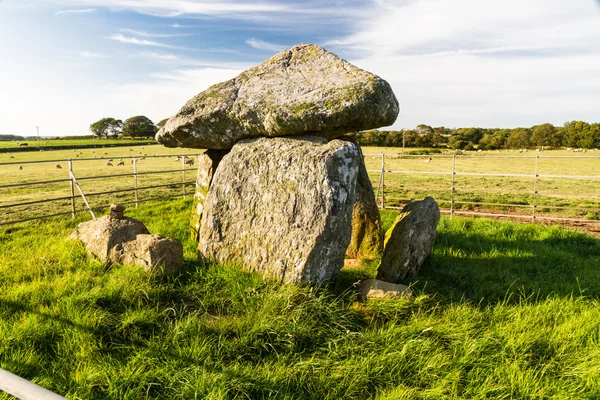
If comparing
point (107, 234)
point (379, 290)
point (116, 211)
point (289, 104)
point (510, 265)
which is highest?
point (289, 104)

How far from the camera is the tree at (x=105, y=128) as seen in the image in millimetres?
102438

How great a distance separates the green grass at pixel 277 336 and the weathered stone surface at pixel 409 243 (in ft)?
1.26

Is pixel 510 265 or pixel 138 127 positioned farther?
pixel 138 127

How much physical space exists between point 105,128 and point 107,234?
109 metres

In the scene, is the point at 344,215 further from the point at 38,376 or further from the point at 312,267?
the point at 38,376

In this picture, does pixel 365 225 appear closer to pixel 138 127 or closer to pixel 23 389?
pixel 23 389

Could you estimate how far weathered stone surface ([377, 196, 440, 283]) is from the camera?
240 inches

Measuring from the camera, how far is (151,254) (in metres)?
5.25

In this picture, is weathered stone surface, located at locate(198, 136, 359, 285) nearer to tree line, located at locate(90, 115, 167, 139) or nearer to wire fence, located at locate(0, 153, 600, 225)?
wire fence, located at locate(0, 153, 600, 225)

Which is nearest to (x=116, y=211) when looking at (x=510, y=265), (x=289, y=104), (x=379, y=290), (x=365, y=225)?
(x=289, y=104)

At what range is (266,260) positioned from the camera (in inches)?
204

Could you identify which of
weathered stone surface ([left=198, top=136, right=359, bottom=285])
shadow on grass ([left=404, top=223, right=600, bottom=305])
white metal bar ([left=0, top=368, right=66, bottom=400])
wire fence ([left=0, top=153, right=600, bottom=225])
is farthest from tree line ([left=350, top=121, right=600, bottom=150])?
white metal bar ([left=0, top=368, right=66, bottom=400])

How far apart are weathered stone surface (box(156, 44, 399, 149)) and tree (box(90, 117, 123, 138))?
106m

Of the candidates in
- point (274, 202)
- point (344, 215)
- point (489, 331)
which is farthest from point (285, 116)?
point (489, 331)
